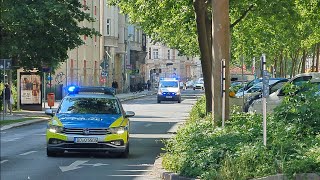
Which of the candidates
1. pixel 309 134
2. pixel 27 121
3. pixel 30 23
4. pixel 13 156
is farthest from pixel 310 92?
pixel 30 23

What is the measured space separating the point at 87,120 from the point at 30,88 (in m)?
25.0

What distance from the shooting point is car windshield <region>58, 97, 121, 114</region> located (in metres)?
18.0

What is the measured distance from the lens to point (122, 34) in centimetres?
9119

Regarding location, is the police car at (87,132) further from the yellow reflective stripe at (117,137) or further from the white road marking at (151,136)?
the white road marking at (151,136)

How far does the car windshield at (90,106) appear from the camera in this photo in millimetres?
18031

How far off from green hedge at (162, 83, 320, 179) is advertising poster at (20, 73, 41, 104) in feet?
86.8

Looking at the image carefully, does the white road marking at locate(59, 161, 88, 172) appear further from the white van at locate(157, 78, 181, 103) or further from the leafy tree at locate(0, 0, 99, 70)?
A: the white van at locate(157, 78, 181, 103)

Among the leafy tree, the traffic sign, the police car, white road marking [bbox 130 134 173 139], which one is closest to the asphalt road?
white road marking [bbox 130 134 173 139]

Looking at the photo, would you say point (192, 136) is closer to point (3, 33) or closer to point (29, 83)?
point (3, 33)

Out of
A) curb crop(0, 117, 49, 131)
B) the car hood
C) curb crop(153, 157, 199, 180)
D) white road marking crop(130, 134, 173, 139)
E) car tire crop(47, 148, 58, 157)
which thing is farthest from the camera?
curb crop(0, 117, 49, 131)

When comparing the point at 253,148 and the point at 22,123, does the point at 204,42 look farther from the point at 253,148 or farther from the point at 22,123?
the point at 22,123

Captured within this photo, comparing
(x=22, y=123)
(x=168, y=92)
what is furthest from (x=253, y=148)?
(x=168, y=92)

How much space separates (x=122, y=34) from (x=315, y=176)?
267 ft

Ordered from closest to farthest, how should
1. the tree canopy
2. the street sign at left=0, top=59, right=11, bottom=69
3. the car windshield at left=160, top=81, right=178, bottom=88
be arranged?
the tree canopy, the street sign at left=0, top=59, right=11, bottom=69, the car windshield at left=160, top=81, right=178, bottom=88
